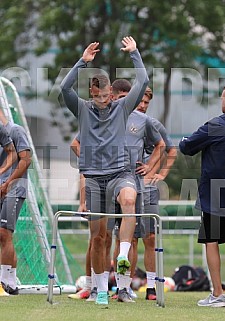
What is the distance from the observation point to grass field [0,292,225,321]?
29.4ft

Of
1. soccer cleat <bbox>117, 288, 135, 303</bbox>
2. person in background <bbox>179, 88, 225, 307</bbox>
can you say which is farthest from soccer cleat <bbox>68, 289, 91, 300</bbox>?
person in background <bbox>179, 88, 225, 307</bbox>

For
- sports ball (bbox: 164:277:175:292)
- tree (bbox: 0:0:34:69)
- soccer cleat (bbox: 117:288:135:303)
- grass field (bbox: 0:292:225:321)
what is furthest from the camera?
tree (bbox: 0:0:34:69)

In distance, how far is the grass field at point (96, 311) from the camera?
8.95 metres

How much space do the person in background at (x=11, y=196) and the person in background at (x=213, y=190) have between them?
2.08 m

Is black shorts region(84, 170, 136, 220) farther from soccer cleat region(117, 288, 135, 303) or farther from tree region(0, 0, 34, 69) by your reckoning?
tree region(0, 0, 34, 69)

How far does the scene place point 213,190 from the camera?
10789 mm

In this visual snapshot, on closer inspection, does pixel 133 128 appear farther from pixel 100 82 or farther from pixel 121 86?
pixel 100 82

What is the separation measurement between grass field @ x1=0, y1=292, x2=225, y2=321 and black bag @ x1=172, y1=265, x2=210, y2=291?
4.80 meters

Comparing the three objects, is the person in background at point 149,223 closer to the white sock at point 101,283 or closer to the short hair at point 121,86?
the short hair at point 121,86

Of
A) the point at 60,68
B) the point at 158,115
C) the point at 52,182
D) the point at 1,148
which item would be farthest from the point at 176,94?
the point at 1,148

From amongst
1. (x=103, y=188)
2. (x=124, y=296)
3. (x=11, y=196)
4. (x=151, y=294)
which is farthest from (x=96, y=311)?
(x=11, y=196)

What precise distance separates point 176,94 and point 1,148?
16.2m

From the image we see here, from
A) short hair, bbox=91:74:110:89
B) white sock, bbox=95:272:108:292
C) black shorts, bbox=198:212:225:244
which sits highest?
short hair, bbox=91:74:110:89

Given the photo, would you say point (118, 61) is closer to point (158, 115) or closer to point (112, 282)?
point (158, 115)
